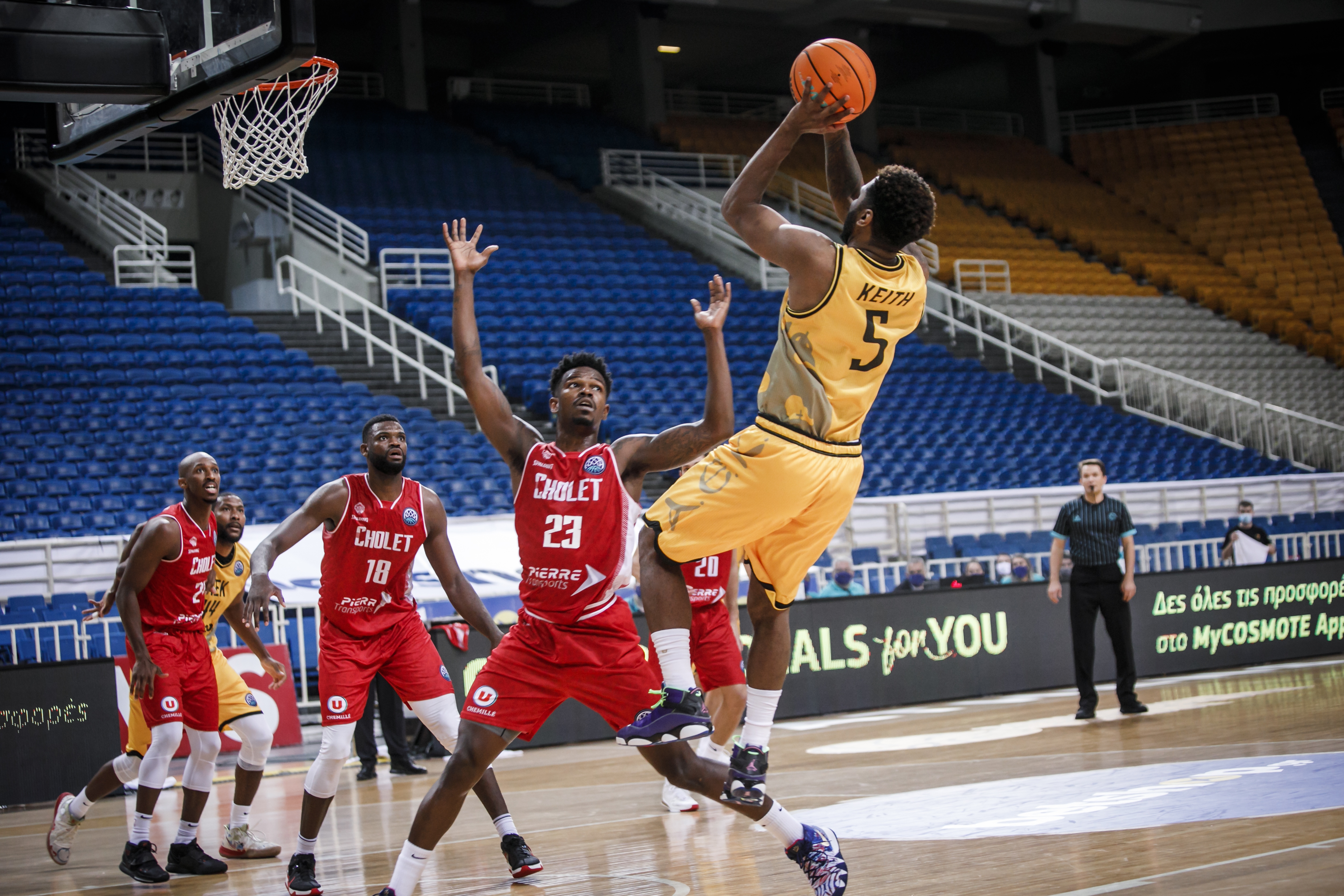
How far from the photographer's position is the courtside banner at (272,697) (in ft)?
36.4

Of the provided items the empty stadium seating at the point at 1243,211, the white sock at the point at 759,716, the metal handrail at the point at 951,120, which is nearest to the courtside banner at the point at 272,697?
the white sock at the point at 759,716

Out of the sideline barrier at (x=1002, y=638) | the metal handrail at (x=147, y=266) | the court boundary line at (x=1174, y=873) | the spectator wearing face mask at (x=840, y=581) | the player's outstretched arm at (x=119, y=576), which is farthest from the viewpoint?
the metal handrail at (x=147, y=266)

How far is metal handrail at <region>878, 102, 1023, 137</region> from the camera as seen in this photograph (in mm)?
31266

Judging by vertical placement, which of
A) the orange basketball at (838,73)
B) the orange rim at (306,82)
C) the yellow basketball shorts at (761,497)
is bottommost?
the yellow basketball shorts at (761,497)

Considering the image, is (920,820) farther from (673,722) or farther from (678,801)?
(673,722)

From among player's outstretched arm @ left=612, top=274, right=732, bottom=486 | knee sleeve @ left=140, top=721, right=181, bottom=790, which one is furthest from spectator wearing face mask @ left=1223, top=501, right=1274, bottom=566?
knee sleeve @ left=140, top=721, right=181, bottom=790

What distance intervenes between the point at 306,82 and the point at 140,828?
466cm

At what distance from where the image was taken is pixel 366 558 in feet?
20.0

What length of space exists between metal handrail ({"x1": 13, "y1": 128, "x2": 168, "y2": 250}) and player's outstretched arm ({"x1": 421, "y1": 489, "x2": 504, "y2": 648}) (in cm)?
1409

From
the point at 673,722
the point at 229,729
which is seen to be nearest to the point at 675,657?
the point at 673,722

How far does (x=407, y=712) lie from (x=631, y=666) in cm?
763

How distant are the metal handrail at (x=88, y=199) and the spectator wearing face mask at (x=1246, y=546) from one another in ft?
47.2

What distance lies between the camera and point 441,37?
97.3ft

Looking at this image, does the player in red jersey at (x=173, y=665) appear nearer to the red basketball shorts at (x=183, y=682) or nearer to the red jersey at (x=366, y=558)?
the red basketball shorts at (x=183, y=682)
